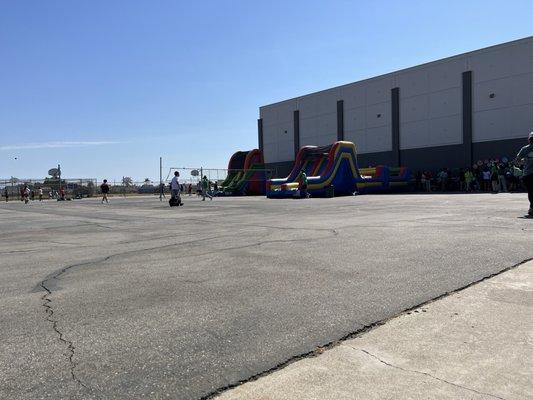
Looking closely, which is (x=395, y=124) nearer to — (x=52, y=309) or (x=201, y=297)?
(x=201, y=297)

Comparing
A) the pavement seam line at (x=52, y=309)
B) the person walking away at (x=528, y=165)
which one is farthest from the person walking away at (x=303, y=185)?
the pavement seam line at (x=52, y=309)

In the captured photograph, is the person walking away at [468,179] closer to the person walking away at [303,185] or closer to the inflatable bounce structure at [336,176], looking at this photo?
the inflatable bounce structure at [336,176]

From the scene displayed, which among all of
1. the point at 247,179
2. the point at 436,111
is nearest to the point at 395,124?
the point at 436,111

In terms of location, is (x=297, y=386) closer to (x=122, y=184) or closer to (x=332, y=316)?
(x=332, y=316)

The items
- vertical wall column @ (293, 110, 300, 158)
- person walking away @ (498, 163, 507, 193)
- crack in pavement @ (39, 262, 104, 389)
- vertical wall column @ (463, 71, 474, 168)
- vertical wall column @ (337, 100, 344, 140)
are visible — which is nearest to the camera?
crack in pavement @ (39, 262, 104, 389)

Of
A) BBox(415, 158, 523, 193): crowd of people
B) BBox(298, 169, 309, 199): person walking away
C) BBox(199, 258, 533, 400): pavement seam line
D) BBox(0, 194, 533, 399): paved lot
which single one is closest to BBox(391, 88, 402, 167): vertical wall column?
BBox(415, 158, 523, 193): crowd of people

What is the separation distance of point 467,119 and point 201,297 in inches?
1425

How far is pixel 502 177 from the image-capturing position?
1175 inches

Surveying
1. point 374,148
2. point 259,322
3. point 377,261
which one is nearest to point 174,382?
point 259,322

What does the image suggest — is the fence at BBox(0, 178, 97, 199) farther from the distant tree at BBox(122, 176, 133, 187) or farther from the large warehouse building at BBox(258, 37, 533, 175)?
the large warehouse building at BBox(258, 37, 533, 175)

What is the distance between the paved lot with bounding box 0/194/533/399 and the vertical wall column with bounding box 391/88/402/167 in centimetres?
3290

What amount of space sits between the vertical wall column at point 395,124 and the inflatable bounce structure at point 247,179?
11.9 meters

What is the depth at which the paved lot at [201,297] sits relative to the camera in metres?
3.12

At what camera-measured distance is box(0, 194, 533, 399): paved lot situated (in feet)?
10.2
